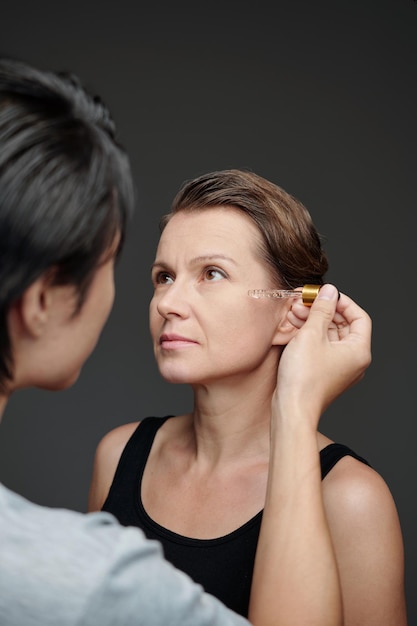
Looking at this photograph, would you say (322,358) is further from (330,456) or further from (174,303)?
(174,303)

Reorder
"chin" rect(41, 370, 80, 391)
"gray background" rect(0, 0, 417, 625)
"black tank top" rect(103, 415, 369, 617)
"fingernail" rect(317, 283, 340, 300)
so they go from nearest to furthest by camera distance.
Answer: "chin" rect(41, 370, 80, 391)
"fingernail" rect(317, 283, 340, 300)
"black tank top" rect(103, 415, 369, 617)
"gray background" rect(0, 0, 417, 625)

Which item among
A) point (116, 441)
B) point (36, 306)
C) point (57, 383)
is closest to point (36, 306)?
point (36, 306)

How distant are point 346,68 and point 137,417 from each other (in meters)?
1.50

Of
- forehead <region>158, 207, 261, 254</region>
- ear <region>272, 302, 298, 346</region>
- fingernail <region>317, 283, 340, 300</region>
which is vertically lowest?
ear <region>272, 302, 298, 346</region>

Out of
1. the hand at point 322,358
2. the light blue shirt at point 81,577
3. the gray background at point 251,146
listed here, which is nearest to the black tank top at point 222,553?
the hand at point 322,358

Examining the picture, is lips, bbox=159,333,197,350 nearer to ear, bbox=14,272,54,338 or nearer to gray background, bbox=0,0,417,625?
ear, bbox=14,272,54,338

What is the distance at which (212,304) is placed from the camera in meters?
1.80

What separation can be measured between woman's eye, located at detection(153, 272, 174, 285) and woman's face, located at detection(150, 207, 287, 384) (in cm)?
1

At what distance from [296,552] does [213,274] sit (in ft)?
2.53

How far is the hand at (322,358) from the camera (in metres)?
A: 1.37

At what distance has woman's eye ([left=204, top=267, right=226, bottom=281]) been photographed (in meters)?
1.84

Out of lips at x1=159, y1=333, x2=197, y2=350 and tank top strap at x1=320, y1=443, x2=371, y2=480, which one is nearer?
tank top strap at x1=320, y1=443, x2=371, y2=480

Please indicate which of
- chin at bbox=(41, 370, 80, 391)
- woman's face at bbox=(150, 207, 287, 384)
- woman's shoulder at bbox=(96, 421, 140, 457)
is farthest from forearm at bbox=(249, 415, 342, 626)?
woman's shoulder at bbox=(96, 421, 140, 457)

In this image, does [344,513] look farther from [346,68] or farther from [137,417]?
[346,68]
